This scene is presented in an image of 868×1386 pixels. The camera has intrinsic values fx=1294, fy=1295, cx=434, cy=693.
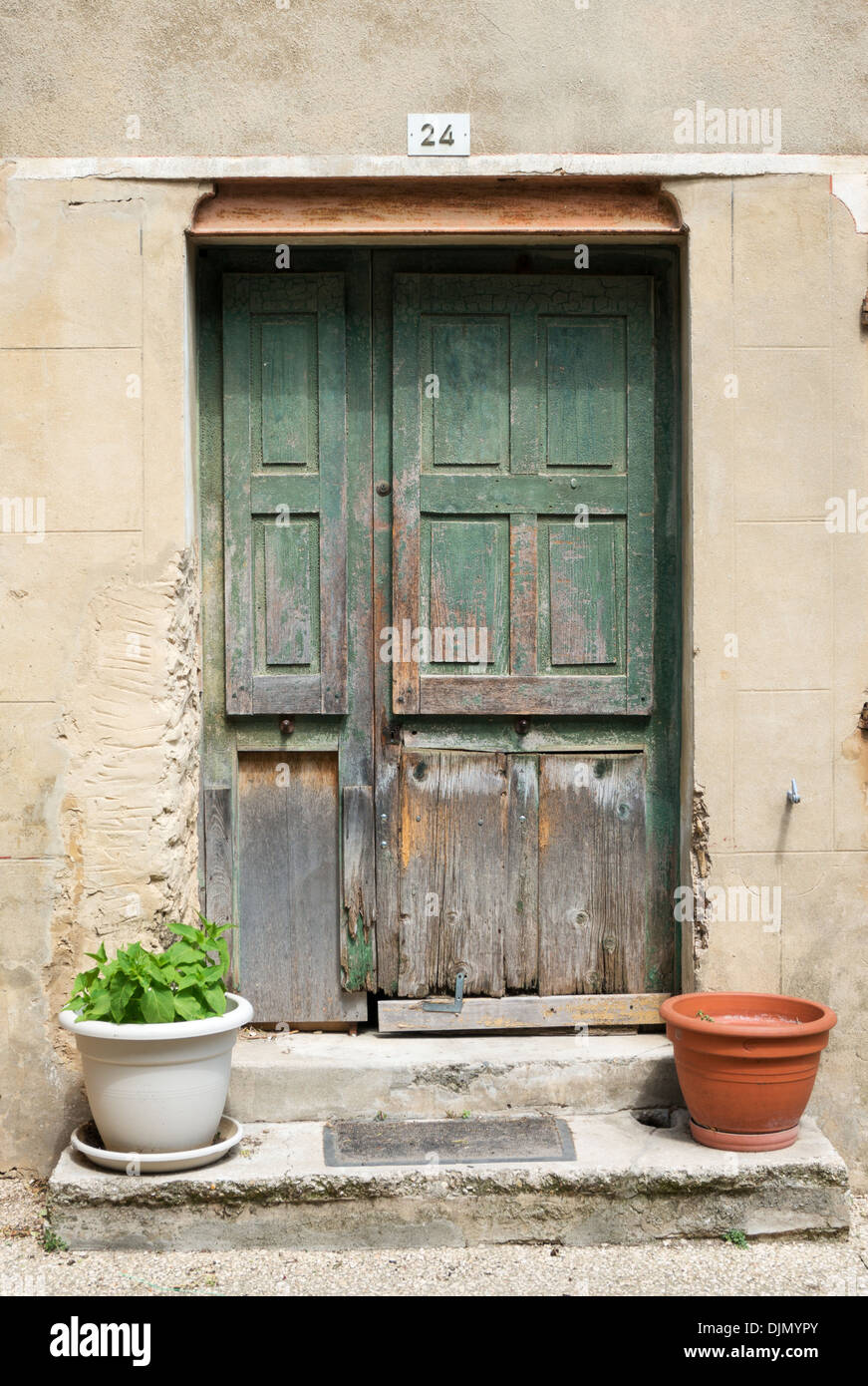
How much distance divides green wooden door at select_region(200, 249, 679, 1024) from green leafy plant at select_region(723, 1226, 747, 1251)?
92 cm

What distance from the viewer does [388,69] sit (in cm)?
410

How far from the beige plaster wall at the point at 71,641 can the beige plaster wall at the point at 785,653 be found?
1.72m

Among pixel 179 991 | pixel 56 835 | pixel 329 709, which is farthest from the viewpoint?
pixel 329 709

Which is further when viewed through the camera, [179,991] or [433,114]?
[433,114]

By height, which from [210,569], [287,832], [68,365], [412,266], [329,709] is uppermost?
[412,266]

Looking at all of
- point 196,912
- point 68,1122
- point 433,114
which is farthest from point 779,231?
point 68,1122

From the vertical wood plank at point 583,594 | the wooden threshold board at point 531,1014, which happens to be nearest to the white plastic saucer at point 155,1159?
the wooden threshold board at point 531,1014

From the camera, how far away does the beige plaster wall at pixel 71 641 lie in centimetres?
408

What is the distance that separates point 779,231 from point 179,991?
9.83ft

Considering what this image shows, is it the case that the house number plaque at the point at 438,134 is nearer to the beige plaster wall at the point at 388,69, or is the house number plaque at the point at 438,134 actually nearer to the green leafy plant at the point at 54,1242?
the beige plaster wall at the point at 388,69

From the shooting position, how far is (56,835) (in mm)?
4086

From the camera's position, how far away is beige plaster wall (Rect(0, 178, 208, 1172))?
4078mm

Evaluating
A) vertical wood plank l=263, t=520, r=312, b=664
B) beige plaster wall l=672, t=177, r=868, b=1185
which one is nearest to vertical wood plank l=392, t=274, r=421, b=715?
vertical wood plank l=263, t=520, r=312, b=664

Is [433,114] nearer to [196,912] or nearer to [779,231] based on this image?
[779,231]
